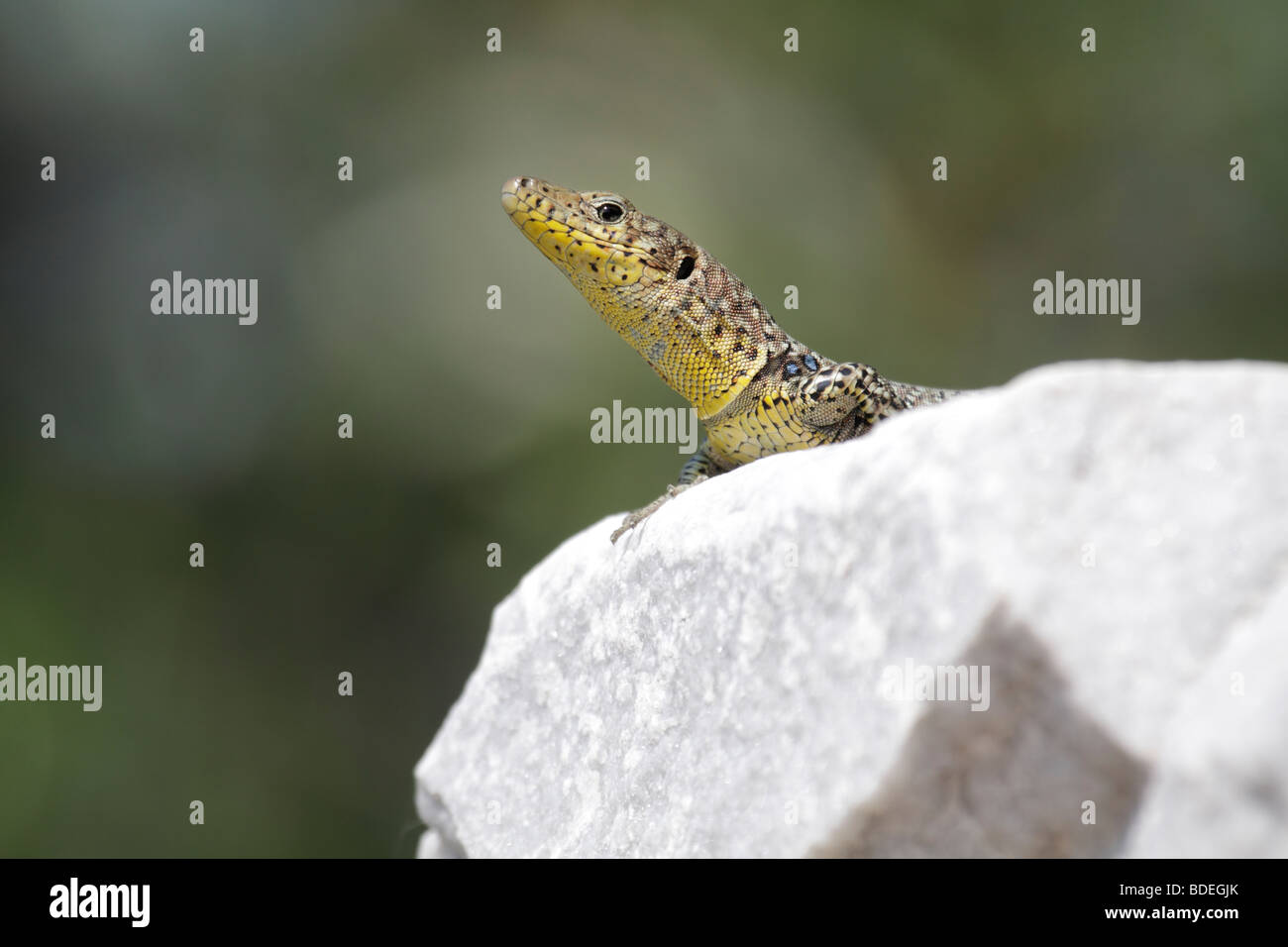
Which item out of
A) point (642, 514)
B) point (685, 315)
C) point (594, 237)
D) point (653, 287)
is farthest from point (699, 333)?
point (642, 514)

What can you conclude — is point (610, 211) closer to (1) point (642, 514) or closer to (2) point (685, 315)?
(2) point (685, 315)

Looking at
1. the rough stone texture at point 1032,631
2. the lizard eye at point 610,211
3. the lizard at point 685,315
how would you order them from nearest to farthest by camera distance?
the rough stone texture at point 1032,631 < the lizard at point 685,315 < the lizard eye at point 610,211

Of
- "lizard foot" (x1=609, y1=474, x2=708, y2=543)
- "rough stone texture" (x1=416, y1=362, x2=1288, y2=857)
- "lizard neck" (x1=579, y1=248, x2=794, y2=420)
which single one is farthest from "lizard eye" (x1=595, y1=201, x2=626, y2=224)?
"rough stone texture" (x1=416, y1=362, x2=1288, y2=857)

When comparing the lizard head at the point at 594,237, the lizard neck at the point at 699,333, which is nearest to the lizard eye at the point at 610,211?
the lizard head at the point at 594,237

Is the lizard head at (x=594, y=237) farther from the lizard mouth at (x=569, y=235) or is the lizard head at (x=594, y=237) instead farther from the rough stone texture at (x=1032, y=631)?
the rough stone texture at (x=1032, y=631)

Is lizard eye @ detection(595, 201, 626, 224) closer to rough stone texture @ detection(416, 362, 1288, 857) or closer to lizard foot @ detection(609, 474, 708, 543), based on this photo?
lizard foot @ detection(609, 474, 708, 543)

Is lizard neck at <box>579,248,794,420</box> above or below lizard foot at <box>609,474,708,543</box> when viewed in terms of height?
above

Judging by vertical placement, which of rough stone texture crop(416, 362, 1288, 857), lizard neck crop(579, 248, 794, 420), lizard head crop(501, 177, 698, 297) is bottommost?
rough stone texture crop(416, 362, 1288, 857)
